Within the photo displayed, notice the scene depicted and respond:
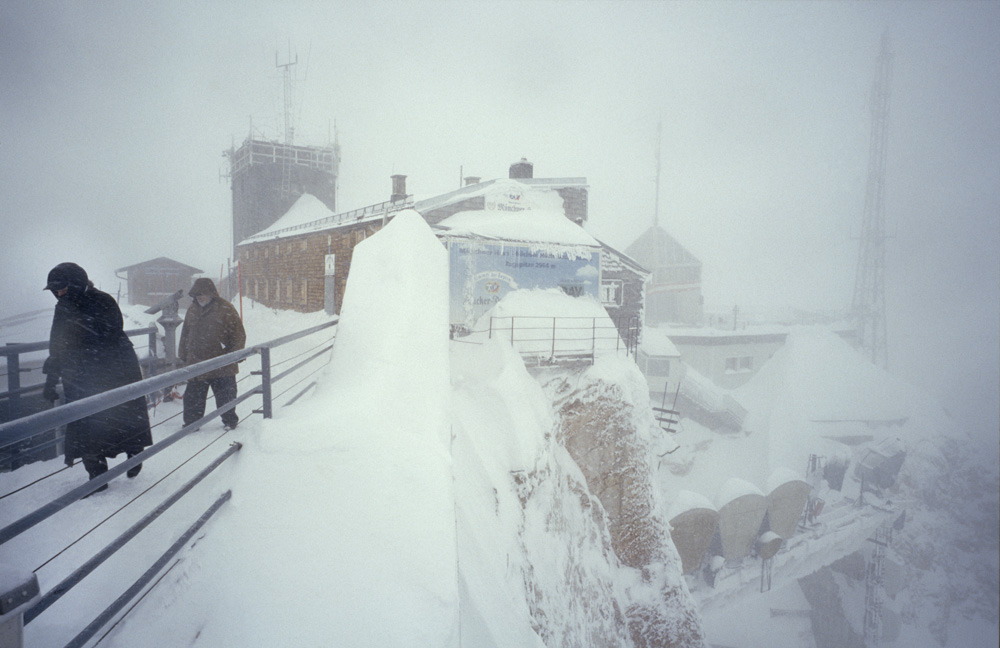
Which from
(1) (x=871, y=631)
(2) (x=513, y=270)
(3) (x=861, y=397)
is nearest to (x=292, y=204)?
(2) (x=513, y=270)

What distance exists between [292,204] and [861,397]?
3913 cm

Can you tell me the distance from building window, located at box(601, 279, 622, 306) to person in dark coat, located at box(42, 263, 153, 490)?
1440cm

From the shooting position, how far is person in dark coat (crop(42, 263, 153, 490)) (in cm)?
327

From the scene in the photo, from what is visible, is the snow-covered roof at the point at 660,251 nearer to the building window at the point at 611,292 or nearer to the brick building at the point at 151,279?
the building window at the point at 611,292

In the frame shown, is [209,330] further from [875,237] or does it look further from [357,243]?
[875,237]

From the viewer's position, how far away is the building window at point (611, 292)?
1603cm

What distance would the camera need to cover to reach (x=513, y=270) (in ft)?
38.1

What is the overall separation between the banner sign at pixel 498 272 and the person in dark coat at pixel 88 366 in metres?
7.66

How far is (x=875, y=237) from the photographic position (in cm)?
3562

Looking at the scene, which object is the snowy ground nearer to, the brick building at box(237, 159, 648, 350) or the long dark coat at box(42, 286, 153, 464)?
the long dark coat at box(42, 286, 153, 464)

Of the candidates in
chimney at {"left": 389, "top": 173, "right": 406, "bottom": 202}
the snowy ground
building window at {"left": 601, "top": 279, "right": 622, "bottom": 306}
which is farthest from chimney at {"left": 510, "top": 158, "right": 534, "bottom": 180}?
the snowy ground

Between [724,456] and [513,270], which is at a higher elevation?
[513,270]

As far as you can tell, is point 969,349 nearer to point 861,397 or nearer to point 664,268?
point 861,397

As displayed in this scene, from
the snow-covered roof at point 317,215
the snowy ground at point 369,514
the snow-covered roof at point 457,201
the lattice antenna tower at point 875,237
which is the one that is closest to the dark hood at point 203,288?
the snowy ground at point 369,514
